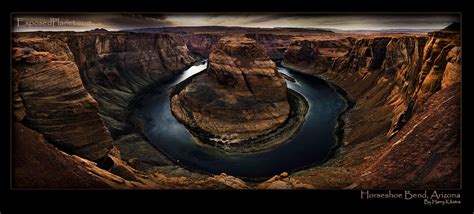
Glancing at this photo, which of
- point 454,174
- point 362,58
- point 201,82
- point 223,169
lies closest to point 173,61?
point 201,82

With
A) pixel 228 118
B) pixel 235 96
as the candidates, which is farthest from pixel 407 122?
pixel 235 96

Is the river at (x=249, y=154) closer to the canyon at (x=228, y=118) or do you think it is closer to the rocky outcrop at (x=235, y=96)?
the canyon at (x=228, y=118)

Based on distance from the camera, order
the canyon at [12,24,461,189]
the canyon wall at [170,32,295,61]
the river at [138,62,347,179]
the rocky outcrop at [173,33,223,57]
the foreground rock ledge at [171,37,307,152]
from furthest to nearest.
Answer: the foreground rock ledge at [171,37,307,152] → the canyon wall at [170,32,295,61] → the rocky outcrop at [173,33,223,57] → the river at [138,62,347,179] → the canyon at [12,24,461,189]

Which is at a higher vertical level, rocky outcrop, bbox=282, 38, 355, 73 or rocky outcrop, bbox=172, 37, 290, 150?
rocky outcrop, bbox=282, 38, 355, 73

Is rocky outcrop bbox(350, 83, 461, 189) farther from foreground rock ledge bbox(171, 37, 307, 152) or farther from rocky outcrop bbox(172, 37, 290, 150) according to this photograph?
rocky outcrop bbox(172, 37, 290, 150)

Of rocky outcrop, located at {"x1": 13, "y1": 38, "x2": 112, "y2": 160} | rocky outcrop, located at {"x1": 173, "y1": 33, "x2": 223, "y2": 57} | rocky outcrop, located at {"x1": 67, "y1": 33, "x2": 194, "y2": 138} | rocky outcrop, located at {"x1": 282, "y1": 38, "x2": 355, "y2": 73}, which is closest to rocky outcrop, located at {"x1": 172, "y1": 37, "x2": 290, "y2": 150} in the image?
rocky outcrop, located at {"x1": 173, "y1": 33, "x2": 223, "y2": 57}

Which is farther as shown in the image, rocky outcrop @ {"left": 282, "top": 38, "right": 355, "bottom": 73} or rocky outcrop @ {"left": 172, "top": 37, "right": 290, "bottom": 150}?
rocky outcrop @ {"left": 282, "top": 38, "right": 355, "bottom": 73}

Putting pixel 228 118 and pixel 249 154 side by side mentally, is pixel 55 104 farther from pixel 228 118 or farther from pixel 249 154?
pixel 228 118
